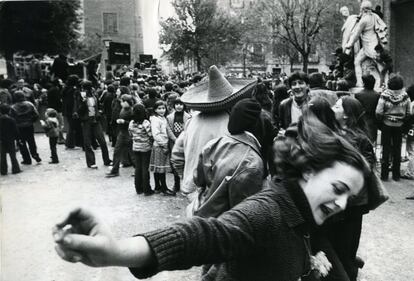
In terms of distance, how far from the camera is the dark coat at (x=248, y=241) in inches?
52.5

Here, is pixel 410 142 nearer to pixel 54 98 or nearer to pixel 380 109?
pixel 380 109

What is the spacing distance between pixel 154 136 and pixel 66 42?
1600 cm

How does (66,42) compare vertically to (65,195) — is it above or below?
above

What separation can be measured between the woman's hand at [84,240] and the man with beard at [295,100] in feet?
18.0

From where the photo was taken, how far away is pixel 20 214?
25.6 feet

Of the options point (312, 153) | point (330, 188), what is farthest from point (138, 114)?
point (330, 188)

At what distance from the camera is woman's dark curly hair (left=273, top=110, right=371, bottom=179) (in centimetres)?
183

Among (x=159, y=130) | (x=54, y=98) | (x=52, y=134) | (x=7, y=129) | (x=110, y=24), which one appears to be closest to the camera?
(x=159, y=130)

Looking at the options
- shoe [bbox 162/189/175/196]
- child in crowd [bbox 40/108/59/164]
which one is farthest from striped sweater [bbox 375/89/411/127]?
child in crowd [bbox 40/108/59/164]

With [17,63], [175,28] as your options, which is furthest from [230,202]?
[175,28]

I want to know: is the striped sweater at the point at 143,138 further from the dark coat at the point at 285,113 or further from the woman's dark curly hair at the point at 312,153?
the woman's dark curly hair at the point at 312,153

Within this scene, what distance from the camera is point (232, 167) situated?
3408mm

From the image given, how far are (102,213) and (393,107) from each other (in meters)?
6.32

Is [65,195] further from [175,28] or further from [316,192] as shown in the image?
[175,28]
